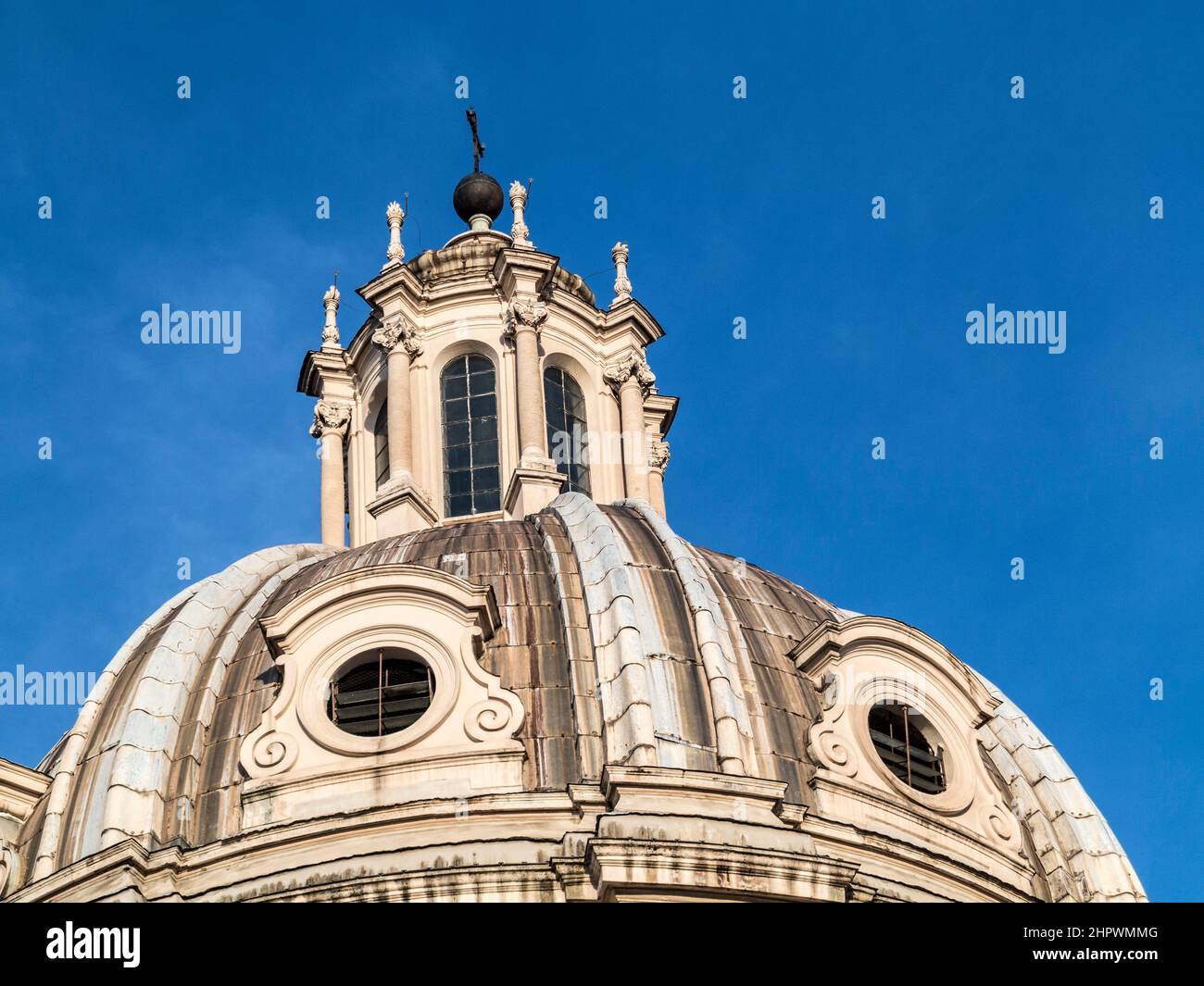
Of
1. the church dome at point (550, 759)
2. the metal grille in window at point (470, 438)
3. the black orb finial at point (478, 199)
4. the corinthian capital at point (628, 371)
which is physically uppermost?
the black orb finial at point (478, 199)

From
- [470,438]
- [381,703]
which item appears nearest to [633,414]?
[470,438]

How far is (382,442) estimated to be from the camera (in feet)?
151

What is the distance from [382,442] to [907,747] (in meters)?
13.8

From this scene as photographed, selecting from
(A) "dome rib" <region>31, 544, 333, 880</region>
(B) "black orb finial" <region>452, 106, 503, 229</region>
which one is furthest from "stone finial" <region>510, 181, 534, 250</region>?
(A) "dome rib" <region>31, 544, 333, 880</region>

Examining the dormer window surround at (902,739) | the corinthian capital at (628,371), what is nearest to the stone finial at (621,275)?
the corinthian capital at (628,371)

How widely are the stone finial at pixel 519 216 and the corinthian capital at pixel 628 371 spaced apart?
9.00ft

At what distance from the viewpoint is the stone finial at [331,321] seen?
47847mm

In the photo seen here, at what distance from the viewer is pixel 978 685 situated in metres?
37.7

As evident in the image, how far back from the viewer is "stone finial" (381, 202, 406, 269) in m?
47.2

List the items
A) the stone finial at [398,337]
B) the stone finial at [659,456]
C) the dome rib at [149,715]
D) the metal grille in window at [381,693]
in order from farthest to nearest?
the stone finial at [659,456] → the stone finial at [398,337] → the metal grille in window at [381,693] → the dome rib at [149,715]

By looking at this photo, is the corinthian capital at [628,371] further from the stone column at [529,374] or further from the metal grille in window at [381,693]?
the metal grille in window at [381,693]

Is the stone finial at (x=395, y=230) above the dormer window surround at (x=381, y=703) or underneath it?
above
